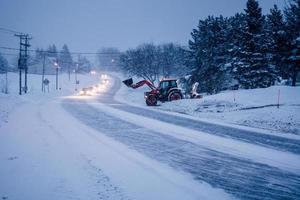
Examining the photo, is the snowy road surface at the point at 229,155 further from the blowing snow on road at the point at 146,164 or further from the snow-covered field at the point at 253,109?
the snow-covered field at the point at 253,109

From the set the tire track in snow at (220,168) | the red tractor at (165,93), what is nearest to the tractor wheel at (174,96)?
the red tractor at (165,93)

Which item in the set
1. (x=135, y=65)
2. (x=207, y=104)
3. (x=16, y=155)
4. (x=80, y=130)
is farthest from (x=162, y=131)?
(x=135, y=65)

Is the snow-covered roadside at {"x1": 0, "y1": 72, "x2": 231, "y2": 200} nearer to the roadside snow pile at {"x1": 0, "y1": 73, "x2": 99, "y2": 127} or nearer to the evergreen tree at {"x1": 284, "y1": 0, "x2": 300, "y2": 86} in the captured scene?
the roadside snow pile at {"x1": 0, "y1": 73, "x2": 99, "y2": 127}

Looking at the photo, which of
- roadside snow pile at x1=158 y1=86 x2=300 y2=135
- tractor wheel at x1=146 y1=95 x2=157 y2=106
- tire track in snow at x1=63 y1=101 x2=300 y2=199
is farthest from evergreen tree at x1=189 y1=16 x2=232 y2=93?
tire track in snow at x1=63 y1=101 x2=300 y2=199

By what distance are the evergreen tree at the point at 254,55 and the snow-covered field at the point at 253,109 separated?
745 cm

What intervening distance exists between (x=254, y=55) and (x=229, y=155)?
25551mm

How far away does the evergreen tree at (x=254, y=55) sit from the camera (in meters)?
32.9

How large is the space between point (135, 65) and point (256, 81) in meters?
47.7

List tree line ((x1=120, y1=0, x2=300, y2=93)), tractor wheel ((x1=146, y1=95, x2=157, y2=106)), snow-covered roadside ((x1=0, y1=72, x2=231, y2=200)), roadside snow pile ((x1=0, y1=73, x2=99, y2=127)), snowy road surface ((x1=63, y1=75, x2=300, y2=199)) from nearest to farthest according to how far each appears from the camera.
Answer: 1. snow-covered roadside ((x1=0, y1=72, x2=231, y2=200))
2. snowy road surface ((x1=63, y1=75, x2=300, y2=199))
3. roadside snow pile ((x1=0, y1=73, x2=99, y2=127))
4. tractor wheel ((x1=146, y1=95, x2=157, y2=106))
5. tree line ((x1=120, y1=0, x2=300, y2=93))

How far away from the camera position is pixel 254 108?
20562mm

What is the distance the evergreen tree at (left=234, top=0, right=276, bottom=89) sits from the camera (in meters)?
32.9

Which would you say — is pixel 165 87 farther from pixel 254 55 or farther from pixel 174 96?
pixel 254 55

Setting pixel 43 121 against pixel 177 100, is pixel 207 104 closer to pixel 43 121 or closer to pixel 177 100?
pixel 177 100

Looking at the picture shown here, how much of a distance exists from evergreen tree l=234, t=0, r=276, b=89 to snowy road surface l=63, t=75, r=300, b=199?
64.8 ft
